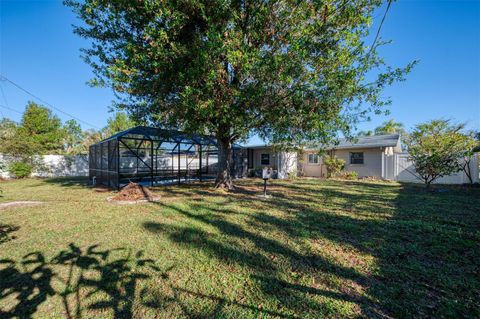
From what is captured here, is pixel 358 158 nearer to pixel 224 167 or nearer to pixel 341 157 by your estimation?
pixel 341 157

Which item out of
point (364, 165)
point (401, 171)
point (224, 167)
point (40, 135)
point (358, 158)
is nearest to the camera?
point (224, 167)

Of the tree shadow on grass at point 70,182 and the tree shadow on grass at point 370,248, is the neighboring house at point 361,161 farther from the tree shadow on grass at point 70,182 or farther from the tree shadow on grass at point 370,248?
the tree shadow on grass at point 70,182

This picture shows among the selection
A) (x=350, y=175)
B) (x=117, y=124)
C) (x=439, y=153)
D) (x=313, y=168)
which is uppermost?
(x=117, y=124)

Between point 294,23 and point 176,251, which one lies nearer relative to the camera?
point 176,251

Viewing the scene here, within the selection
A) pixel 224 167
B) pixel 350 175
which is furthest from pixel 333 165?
pixel 224 167

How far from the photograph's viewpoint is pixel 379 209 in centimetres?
603

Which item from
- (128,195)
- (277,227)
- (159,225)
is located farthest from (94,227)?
(277,227)

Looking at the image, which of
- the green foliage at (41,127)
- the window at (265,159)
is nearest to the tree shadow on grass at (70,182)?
the window at (265,159)

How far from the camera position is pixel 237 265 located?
2889mm

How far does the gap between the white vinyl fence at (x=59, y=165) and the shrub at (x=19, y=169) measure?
81 centimetres

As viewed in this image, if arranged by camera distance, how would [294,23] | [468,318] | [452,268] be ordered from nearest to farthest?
[468,318], [452,268], [294,23]

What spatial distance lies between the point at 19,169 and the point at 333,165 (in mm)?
22843

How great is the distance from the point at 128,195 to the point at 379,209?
27.2ft

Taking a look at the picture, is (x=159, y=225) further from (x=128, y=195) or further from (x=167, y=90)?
(x=167, y=90)
